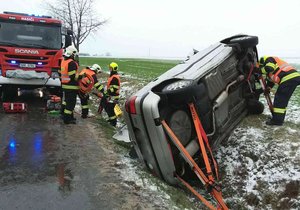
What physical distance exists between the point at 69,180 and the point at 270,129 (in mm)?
4037

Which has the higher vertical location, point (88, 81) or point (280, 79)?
point (280, 79)

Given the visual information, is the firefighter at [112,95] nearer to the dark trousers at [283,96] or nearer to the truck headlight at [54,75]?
the truck headlight at [54,75]

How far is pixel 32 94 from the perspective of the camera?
532 inches

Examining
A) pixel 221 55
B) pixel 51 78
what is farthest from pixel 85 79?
pixel 221 55

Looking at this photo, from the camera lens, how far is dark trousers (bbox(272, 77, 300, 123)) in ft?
23.1

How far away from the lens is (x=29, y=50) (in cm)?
1081

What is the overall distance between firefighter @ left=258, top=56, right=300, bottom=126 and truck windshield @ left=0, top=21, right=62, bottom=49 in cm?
656

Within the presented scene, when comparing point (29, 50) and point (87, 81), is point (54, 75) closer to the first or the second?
point (29, 50)

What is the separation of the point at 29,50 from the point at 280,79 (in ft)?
23.6

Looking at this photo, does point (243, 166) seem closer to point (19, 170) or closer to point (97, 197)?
point (97, 197)

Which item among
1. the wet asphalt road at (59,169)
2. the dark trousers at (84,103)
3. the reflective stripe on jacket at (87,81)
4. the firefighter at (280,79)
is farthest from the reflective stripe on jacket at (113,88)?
the firefighter at (280,79)

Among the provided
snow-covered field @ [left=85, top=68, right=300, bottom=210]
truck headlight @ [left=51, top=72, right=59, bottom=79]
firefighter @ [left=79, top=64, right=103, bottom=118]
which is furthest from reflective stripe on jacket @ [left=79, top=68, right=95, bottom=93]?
snow-covered field @ [left=85, top=68, right=300, bottom=210]

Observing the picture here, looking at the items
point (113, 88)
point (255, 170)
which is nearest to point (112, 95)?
point (113, 88)

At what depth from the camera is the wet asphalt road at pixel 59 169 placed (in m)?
4.41
